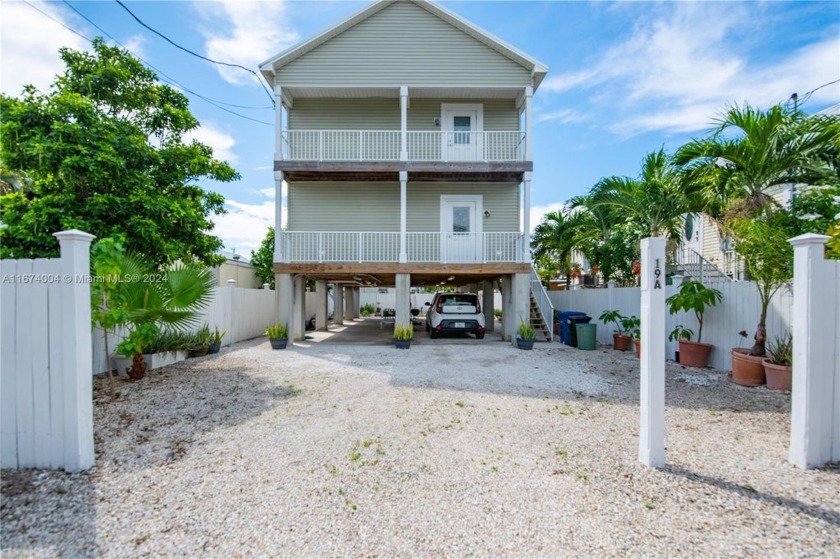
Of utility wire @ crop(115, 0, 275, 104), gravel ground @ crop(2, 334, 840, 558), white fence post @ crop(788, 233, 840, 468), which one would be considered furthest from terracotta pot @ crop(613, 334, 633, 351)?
utility wire @ crop(115, 0, 275, 104)

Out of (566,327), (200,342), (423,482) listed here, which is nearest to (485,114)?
(566,327)

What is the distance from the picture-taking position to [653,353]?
11.2ft

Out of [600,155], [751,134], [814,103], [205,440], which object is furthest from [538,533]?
[814,103]

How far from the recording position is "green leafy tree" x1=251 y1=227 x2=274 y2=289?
20375 millimetres

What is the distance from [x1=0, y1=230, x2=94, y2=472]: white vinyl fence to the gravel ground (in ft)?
0.74

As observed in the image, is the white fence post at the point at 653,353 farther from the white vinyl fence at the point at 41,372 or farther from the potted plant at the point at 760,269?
the white vinyl fence at the point at 41,372

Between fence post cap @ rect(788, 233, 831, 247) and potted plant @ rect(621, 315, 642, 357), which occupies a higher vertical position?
fence post cap @ rect(788, 233, 831, 247)

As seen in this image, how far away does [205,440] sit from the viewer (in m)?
4.07

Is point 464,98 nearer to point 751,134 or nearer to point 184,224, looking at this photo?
point 751,134

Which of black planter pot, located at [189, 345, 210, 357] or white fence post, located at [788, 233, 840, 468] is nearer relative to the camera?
white fence post, located at [788, 233, 840, 468]

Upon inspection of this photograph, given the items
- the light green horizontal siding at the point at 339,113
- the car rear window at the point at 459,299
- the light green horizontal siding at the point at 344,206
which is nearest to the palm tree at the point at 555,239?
the car rear window at the point at 459,299

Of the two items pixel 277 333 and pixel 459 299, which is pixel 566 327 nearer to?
pixel 459 299

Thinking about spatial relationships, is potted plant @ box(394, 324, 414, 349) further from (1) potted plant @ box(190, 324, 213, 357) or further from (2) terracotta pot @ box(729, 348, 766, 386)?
(2) terracotta pot @ box(729, 348, 766, 386)

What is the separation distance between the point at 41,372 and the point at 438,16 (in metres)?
13.7
